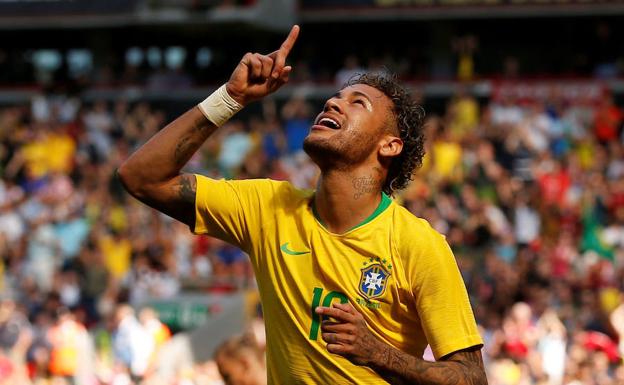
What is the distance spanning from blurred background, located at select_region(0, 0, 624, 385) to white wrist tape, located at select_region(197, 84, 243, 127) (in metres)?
1.30

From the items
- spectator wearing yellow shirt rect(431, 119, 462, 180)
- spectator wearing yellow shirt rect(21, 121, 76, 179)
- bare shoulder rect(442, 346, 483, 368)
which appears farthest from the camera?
A: spectator wearing yellow shirt rect(21, 121, 76, 179)

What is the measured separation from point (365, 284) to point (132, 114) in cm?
1930

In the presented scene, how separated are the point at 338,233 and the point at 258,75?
0.68 metres

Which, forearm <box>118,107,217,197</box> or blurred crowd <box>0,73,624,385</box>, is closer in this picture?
forearm <box>118,107,217,197</box>

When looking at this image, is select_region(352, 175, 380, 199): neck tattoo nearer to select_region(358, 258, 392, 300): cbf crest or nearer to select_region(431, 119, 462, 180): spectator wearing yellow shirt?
select_region(358, 258, 392, 300): cbf crest

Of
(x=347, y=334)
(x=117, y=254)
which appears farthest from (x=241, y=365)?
(x=117, y=254)

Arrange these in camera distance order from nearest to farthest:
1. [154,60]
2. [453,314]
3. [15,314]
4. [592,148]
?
1. [453,314]
2. [15,314]
3. [592,148]
4. [154,60]

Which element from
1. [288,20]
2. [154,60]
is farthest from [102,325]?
[154,60]

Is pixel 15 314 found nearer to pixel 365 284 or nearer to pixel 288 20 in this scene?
pixel 288 20

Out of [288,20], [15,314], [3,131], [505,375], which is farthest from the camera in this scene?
[288,20]

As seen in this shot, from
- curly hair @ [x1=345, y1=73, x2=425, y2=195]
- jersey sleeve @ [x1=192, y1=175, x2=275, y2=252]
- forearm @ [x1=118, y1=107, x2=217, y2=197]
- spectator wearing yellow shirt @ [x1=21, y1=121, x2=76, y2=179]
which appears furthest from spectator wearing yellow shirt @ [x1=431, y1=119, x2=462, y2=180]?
forearm @ [x1=118, y1=107, x2=217, y2=197]

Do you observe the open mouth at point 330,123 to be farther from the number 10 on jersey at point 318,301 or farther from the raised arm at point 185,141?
the number 10 on jersey at point 318,301

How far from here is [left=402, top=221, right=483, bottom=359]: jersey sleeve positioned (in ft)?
15.6

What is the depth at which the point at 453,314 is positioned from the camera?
479 cm
